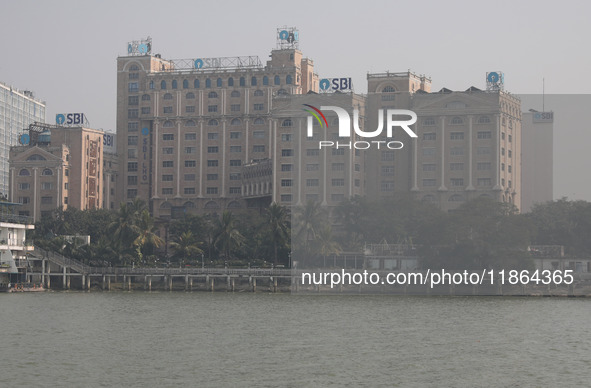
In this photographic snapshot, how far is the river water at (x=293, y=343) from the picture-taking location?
60.0 m

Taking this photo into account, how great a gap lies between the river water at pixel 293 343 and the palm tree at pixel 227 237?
41811 mm

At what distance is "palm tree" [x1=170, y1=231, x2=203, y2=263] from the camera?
163 meters

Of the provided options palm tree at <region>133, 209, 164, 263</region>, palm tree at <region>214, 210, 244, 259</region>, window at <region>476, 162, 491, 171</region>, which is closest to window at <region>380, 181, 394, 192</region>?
window at <region>476, 162, 491, 171</region>

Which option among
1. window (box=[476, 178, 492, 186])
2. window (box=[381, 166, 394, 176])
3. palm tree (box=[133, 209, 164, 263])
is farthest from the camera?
window (box=[476, 178, 492, 186])

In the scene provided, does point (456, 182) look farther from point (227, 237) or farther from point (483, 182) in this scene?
point (227, 237)

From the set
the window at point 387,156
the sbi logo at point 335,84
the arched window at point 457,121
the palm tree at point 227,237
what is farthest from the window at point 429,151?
the palm tree at point 227,237

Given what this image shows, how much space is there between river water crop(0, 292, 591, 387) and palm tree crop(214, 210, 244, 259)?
41.8 meters

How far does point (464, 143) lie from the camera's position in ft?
589

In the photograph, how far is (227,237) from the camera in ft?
531

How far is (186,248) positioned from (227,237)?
707cm

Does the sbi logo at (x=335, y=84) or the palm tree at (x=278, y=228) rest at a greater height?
the sbi logo at (x=335, y=84)

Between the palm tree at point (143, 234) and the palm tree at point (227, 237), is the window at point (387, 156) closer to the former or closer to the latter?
the palm tree at point (227, 237)

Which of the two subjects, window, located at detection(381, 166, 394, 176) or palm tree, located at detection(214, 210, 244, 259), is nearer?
palm tree, located at detection(214, 210, 244, 259)

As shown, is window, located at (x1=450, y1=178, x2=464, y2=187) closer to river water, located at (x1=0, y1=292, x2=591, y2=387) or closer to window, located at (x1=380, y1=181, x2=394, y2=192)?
window, located at (x1=380, y1=181, x2=394, y2=192)
